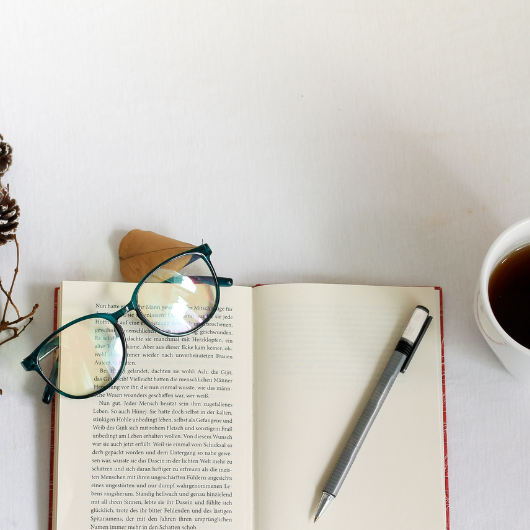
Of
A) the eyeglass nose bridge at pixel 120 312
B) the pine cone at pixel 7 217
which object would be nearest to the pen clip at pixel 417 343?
the eyeglass nose bridge at pixel 120 312

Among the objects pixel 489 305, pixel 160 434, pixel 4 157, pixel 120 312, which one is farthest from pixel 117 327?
pixel 489 305

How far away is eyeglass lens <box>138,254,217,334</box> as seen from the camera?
0.59 m

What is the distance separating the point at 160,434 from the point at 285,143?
35 cm

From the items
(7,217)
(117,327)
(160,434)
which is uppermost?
(7,217)

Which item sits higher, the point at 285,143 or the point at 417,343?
the point at 285,143

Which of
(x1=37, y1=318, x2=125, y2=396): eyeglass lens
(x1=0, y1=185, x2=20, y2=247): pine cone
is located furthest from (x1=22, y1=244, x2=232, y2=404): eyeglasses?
(x1=0, y1=185, x2=20, y2=247): pine cone

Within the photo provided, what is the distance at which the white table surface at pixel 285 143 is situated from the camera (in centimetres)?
61

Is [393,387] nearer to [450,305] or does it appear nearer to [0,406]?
[450,305]

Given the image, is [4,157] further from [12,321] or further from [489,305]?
[489,305]

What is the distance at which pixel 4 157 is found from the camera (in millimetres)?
600

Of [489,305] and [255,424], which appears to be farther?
[255,424]

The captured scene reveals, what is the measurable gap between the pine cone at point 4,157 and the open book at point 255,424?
0.15 m

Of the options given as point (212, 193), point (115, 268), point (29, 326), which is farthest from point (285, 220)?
point (29, 326)

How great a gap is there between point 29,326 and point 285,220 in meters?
0.30
